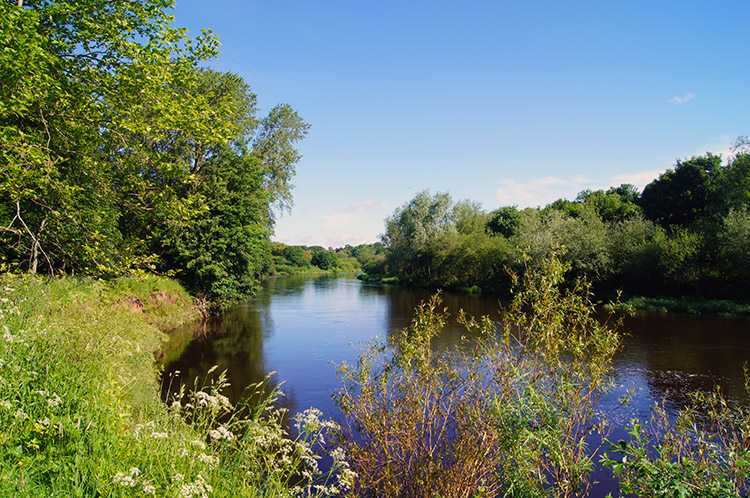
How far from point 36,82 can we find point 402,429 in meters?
8.85

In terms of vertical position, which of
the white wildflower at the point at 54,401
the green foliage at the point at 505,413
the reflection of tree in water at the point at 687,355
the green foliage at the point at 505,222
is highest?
the green foliage at the point at 505,222

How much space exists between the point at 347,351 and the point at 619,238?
29561 mm

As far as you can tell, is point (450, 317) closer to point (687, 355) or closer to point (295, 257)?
point (687, 355)

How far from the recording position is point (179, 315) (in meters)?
22.0

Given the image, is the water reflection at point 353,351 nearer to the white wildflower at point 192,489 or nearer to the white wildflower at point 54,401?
the white wildflower at point 54,401

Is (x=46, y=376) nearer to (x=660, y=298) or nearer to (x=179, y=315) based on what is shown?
(x=179, y=315)

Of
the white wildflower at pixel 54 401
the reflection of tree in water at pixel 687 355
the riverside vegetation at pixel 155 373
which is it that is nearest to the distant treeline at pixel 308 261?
the reflection of tree in water at pixel 687 355

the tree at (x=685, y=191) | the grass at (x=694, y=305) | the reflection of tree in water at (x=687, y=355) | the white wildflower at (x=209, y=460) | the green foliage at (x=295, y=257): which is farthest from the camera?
the green foliage at (x=295, y=257)

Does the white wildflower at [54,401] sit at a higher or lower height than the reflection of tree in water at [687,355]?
higher

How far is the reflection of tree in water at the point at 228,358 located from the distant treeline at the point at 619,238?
345 inches

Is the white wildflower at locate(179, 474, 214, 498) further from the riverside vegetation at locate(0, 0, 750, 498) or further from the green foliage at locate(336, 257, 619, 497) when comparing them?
the green foliage at locate(336, 257, 619, 497)

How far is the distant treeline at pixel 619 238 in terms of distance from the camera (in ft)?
95.9

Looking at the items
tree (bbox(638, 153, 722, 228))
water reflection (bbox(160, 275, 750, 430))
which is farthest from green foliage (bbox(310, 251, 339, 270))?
water reflection (bbox(160, 275, 750, 430))

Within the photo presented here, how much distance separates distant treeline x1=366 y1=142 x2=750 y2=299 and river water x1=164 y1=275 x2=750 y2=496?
14.5ft
